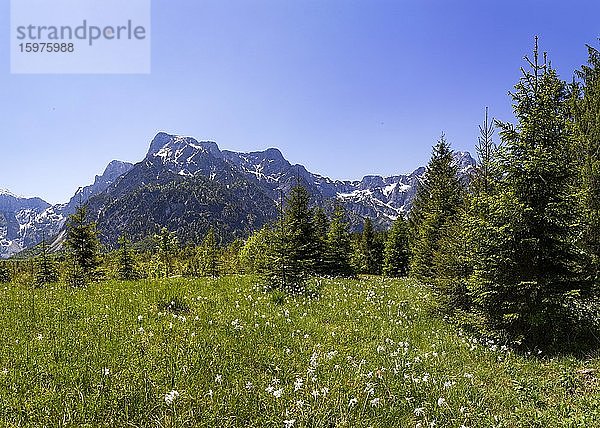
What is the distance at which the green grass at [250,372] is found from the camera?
17.7 ft

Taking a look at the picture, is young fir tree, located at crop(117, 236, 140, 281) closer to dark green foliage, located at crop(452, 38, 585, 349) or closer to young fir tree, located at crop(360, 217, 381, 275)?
young fir tree, located at crop(360, 217, 381, 275)

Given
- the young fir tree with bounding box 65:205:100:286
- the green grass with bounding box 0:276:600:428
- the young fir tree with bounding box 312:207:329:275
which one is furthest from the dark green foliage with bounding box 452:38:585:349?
the young fir tree with bounding box 65:205:100:286

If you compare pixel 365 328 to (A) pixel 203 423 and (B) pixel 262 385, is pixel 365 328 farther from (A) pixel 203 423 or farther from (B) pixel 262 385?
(A) pixel 203 423

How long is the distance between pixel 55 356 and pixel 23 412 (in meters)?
1.75

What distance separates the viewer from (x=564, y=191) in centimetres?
1004

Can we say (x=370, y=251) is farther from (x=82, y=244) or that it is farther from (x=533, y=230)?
(x=533, y=230)

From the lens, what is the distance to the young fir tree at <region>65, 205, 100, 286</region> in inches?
1050

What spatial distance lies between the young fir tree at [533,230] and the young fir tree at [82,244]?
85.3ft

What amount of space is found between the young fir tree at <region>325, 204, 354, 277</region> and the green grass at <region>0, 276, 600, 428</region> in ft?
68.3

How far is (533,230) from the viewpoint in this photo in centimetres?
1016

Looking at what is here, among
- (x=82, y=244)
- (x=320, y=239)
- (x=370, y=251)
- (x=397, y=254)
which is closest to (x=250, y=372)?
(x=320, y=239)

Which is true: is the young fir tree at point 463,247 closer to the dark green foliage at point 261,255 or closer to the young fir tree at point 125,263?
the dark green foliage at point 261,255

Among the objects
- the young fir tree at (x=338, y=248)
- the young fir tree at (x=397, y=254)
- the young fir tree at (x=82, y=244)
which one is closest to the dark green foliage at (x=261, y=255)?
the young fir tree at (x=338, y=248)

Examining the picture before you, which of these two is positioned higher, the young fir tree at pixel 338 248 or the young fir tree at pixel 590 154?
the young fir tree at pixel 590 154
